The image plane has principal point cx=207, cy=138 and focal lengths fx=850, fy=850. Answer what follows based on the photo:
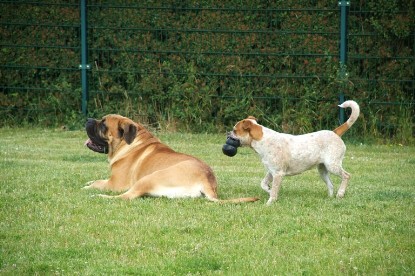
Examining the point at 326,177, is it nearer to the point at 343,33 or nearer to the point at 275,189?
the point at 275,189

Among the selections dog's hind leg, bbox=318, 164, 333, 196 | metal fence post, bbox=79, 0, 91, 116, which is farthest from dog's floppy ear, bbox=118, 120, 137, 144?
metal fence post, bbox=79, 0, 91, 116

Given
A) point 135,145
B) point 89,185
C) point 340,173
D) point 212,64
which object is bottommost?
point 89,185

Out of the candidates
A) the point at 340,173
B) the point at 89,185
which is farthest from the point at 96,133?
the point at 340,173

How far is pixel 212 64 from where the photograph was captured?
Answer: 577 inches

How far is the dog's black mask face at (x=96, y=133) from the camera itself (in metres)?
9.32

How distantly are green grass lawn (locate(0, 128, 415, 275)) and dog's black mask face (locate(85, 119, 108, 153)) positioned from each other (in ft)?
1.73

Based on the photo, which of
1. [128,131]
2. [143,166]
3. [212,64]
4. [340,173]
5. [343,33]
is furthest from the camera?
[212,64]

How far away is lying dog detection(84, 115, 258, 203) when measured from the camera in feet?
27.6

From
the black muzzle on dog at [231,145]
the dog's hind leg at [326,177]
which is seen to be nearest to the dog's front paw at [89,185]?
the black muzzle on dog at [231,145]

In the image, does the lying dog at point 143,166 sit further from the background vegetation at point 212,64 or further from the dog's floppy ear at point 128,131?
the background vegetation at point 212,64

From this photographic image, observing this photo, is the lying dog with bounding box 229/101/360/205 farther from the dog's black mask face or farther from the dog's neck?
the dog's black mask face

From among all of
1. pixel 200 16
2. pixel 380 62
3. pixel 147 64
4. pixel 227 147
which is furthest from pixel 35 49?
pixel 227 147

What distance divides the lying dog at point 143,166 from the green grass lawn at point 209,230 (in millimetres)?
159

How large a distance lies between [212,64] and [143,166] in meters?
6.00
